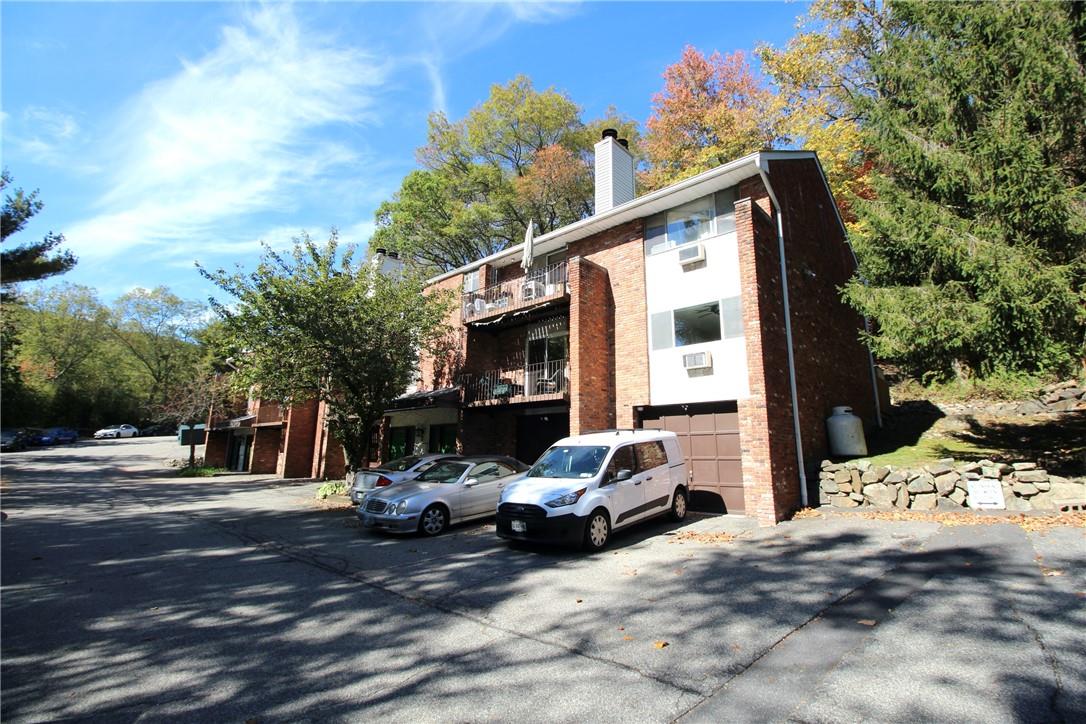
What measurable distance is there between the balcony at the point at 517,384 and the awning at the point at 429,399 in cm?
47

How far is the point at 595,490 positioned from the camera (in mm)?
8312

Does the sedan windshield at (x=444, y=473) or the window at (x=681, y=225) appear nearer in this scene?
the sedan windshield at (x=444, y=473)

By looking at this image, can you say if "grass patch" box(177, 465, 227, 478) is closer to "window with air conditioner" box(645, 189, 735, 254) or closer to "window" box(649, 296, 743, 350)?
"window" box(649, 296, 743, 350)

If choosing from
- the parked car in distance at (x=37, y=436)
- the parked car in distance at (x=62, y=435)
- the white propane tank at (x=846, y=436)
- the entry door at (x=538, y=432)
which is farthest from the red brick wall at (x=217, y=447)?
the white propane tank at (x=846, y=436)

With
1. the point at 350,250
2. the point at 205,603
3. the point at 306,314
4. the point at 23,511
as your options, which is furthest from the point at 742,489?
the point at 23,511

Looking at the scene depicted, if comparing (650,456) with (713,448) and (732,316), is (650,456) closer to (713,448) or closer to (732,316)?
(713,448)

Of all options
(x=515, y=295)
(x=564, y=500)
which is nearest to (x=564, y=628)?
(x=564, y=500)

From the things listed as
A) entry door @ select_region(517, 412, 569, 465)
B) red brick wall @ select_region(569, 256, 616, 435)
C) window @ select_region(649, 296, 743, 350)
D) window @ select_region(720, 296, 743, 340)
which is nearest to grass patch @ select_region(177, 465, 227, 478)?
entry door @ select_region(517, 412, 569, 465)

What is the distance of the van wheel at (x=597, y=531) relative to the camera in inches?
316

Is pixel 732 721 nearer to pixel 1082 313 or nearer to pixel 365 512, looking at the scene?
pixel 365 512

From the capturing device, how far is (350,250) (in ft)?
55.0

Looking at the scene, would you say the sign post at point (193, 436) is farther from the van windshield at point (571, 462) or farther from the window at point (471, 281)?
the van windshield at point (571, 462)

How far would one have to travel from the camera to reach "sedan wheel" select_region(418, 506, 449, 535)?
397 inches

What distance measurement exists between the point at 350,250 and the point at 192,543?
10.1 m
